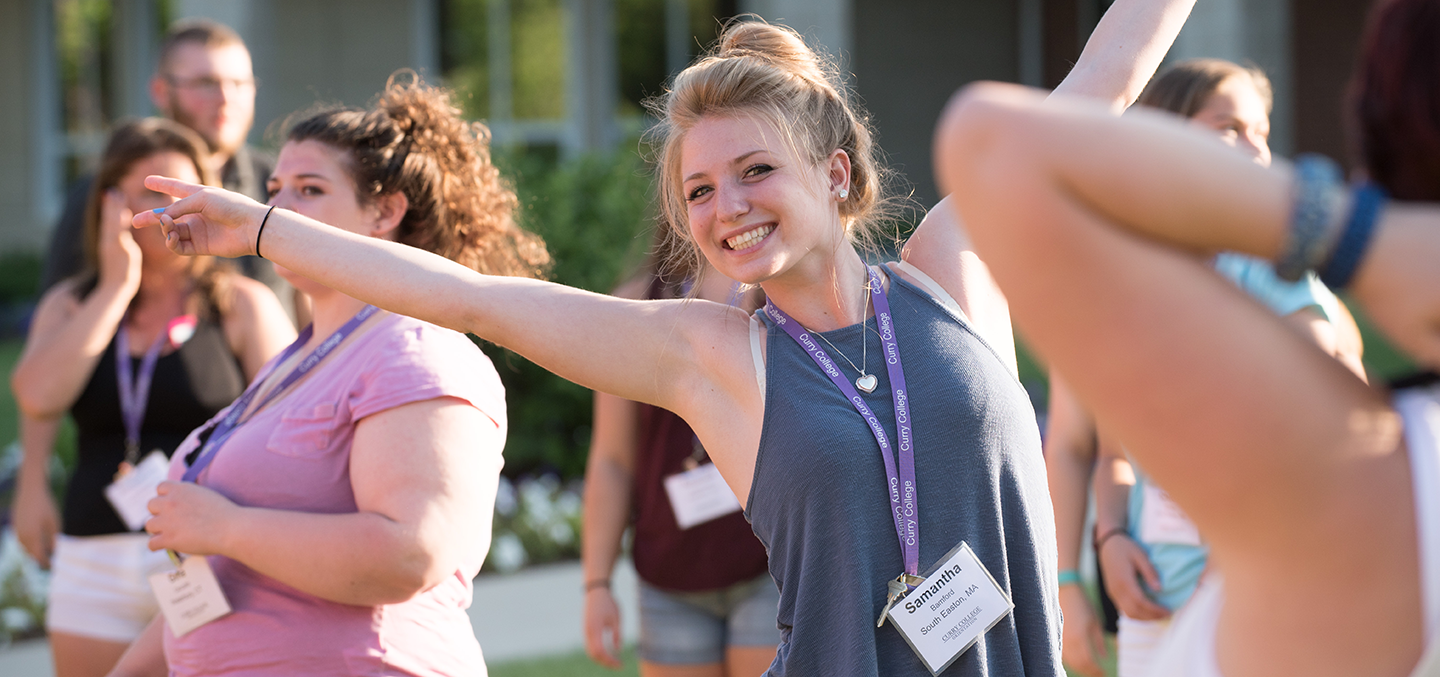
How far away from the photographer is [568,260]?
7836 mm

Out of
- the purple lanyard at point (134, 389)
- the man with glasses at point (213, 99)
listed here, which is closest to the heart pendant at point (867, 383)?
the purple lanyard at point (134, 389)

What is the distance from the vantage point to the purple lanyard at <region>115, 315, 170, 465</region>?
11.4 feet

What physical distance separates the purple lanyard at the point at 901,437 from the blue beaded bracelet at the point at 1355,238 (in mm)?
863

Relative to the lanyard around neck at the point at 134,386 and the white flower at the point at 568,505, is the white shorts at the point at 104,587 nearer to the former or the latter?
the lanyard around neck at the point at 134,386

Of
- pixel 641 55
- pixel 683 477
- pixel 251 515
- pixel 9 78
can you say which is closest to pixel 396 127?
pixel 251 515

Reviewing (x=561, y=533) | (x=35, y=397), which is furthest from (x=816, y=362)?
(x=561, y=533)

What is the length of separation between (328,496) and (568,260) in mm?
5638

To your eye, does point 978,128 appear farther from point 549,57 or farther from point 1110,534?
point 549,57

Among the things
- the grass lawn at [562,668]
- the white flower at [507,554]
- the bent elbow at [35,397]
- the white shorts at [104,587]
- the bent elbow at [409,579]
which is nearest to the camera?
the bent elbow at [409,579]

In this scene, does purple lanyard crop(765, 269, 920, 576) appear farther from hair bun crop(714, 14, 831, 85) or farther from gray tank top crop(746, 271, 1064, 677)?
hair bun crop(714, 14, 831, 85)

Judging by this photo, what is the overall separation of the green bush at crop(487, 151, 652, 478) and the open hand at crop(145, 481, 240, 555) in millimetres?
5104

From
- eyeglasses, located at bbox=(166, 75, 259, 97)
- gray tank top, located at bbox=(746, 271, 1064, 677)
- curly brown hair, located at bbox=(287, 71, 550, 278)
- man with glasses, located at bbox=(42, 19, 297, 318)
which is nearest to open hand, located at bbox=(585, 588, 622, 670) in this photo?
curly brown hair, located at bbox=(287, 71, 550, 278)

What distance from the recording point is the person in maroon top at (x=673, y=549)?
3.15m

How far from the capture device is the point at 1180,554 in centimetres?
278
